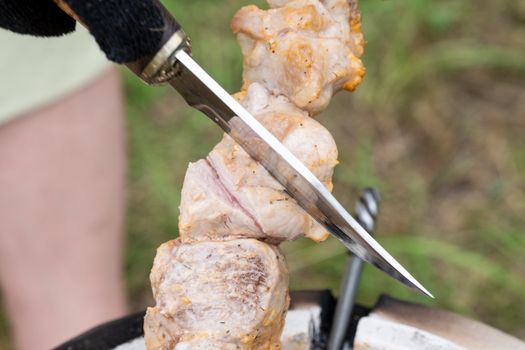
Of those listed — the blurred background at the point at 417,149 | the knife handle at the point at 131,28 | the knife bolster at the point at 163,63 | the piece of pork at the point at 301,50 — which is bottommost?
the blurred background at the point at 417,149

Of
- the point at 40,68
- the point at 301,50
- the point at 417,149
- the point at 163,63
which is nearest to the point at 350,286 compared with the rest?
the point at 301,50

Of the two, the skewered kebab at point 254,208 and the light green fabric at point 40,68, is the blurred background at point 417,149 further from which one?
the skewered kebab at point 254,208

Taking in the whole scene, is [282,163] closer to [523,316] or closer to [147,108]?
[523,316]

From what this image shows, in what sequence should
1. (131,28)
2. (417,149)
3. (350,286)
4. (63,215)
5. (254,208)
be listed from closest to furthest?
(131,28) < (254,208) < (350,286) < (63,215) < (417,149)

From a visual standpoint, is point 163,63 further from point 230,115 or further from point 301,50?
point 301,50

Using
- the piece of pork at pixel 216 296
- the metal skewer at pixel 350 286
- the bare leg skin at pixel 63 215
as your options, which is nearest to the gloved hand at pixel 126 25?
the piece of pork at pixel 216 296

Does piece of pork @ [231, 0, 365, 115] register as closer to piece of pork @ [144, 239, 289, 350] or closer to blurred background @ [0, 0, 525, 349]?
piece of pork @ [144, 239, 289, 350]
